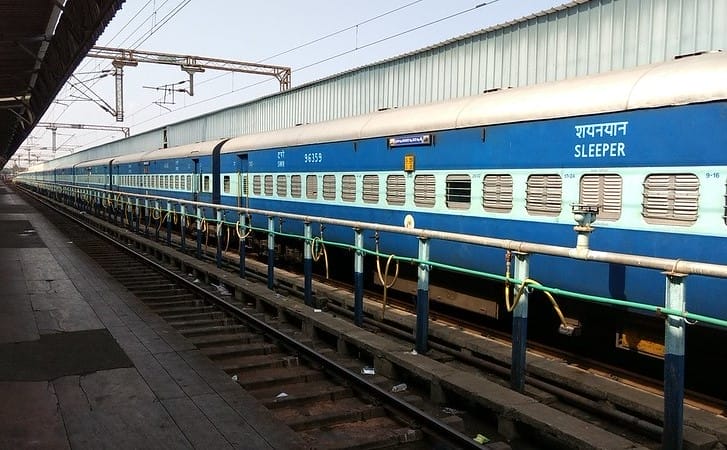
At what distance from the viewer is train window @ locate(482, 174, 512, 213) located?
26.6 ft

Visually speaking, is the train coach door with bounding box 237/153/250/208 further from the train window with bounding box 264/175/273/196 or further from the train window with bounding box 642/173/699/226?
the train window with bounding box 642/173/699/226

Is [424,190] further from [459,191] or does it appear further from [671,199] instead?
[671,199]

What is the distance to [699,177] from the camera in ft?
19.3

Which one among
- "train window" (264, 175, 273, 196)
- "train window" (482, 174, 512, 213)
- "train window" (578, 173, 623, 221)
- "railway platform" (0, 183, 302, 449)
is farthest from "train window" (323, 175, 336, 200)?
"train window" (578, 173, 623, 221)

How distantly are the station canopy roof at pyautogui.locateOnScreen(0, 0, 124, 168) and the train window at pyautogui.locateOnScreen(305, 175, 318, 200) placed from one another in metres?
5.13

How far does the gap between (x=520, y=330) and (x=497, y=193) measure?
318cm

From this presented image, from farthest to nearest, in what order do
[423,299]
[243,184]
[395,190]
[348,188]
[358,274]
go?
[243,184], [348,188], [395,190], [358,274], [423,299]

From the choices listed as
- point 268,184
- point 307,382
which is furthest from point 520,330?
point 268,184

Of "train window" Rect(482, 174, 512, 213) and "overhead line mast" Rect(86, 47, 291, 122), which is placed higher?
"overhead line mast" Rect(86, 47, 291, 122)

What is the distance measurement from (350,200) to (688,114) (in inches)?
266

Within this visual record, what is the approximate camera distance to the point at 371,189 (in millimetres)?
11172

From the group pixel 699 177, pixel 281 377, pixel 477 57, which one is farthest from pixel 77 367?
pixel 477 57

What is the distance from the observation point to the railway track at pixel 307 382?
5105mm

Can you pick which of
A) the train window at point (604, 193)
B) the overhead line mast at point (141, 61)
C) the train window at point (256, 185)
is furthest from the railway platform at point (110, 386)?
the overhead line mast at point (141, 61)
